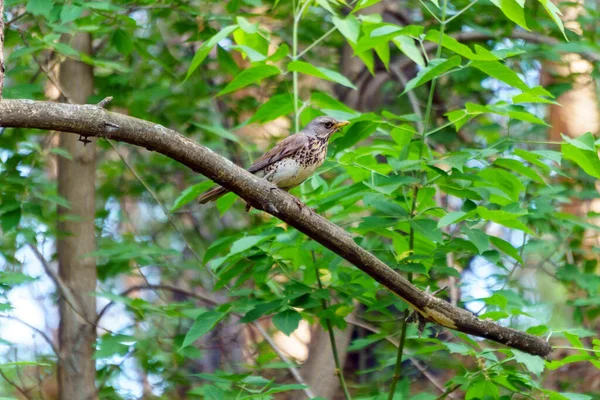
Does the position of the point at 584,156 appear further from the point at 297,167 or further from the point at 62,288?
the point at 62,288

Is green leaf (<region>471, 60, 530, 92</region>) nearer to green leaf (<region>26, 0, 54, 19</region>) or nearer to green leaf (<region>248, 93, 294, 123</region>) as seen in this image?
green leaf (<region>248, 93, 294, 123</region>)

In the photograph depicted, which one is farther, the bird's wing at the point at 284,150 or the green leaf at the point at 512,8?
the bird's wing at the point at 284,150

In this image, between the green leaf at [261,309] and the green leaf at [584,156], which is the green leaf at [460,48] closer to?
the green leaf at [584,156]

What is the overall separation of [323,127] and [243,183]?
1841 mm

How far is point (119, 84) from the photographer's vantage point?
6.33 metres

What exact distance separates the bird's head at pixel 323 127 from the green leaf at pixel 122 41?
141cm

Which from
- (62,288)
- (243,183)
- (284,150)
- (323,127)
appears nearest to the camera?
(243,183)

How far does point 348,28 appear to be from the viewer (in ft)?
13.9

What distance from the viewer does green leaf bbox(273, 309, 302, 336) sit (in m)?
3.98

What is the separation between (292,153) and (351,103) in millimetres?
2640

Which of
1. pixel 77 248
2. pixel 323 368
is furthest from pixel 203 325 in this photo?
pixel 323 368

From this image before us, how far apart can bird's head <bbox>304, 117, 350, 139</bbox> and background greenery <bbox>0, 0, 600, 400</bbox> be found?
0.25 metres

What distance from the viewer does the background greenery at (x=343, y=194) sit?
385 cm

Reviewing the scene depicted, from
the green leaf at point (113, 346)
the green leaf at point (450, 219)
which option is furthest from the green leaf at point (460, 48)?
the green leaf at point (113, 346)
